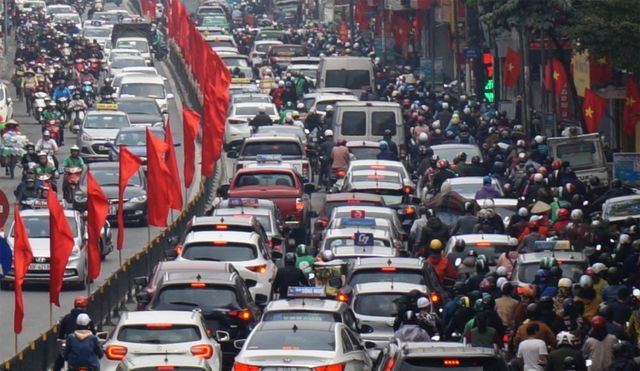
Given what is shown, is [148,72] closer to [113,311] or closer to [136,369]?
[113,311]

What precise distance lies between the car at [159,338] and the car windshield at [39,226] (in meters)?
11.5

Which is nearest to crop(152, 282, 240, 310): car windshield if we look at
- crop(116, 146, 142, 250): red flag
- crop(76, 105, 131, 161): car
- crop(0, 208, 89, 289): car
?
crop(0, 208, 89, 289): car

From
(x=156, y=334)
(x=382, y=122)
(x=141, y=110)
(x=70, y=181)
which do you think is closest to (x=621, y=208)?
(x=156, y=334)

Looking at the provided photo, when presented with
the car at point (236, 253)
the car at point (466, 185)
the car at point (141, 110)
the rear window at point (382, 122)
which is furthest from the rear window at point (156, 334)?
the car at point (141, 110)

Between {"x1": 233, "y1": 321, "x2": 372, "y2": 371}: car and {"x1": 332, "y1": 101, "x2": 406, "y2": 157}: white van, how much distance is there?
2472 centimetres

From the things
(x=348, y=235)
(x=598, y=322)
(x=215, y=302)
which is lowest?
(x=348, y=235)

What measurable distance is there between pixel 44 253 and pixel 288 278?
6371mm

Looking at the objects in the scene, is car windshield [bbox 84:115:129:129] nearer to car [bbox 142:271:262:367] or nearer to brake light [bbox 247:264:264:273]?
brake light [bbox 247:264:264:273]

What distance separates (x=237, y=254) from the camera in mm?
31594

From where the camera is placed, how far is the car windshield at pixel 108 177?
143 feet

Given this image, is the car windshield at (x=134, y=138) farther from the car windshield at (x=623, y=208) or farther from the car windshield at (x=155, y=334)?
the car windshield at (x=155, y=334)

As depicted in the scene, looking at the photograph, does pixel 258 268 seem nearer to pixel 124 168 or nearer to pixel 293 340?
pixel 124 168

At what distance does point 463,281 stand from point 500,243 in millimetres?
3272

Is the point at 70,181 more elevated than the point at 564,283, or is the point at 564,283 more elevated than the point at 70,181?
the point at 564,283
